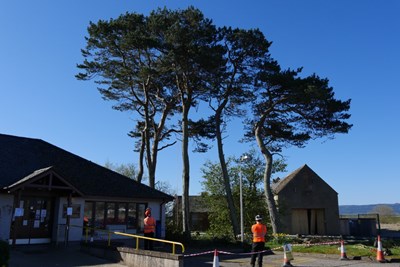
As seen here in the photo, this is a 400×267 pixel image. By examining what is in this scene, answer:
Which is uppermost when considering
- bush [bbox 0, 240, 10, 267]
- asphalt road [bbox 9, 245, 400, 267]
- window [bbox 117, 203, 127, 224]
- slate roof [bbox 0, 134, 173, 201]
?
slate roof [bbox 0, 134, 173, 201]

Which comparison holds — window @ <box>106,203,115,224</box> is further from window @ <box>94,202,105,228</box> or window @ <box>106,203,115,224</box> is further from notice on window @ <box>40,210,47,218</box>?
notice on window @ <box>40,210,47,218</box>

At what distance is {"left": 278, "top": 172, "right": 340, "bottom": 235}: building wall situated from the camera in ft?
141

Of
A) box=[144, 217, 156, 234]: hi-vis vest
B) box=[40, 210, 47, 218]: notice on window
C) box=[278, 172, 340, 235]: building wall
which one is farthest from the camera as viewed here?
box=[278, 172, 340, 235]: building wall

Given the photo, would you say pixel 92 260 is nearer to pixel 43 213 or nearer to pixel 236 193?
pixel 43 213

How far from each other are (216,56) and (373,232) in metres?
25.3

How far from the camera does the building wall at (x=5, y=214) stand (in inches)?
759

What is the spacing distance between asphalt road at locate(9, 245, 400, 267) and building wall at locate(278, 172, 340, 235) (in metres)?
24.3

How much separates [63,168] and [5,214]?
16.1ft

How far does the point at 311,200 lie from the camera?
147 ft

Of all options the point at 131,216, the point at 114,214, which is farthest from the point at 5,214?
the point at 131,216

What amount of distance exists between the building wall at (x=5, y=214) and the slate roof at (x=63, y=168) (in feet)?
3.03

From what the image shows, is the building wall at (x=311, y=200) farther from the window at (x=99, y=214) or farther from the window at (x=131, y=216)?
the window at (x=99, y=214)

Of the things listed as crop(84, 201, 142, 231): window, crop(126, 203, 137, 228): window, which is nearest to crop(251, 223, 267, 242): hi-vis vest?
crop(84, 201, 142, 231): window

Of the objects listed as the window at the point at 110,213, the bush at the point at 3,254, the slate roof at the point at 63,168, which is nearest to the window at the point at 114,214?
the window at the point at 110,213
